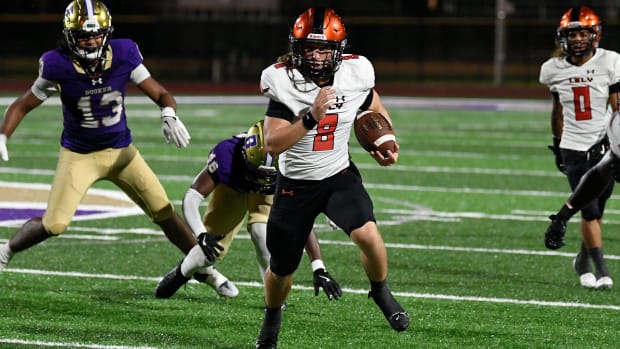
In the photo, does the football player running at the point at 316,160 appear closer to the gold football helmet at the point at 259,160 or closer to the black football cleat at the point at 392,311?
the black football cleat at the point at 392,311

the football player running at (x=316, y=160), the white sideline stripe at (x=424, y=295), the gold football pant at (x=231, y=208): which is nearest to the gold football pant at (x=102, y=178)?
the gold football pant at (x=231, y=208)

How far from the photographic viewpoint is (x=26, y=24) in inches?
1147

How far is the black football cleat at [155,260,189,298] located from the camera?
6211mm

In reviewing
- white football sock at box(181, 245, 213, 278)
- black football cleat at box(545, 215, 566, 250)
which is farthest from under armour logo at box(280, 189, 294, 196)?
black football cleat at box(545, 215, 566, 250)

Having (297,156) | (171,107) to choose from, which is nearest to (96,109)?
(171,107)

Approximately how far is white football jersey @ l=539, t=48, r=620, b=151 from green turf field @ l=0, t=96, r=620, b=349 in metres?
0.82

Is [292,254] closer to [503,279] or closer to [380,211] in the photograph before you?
[503,279]

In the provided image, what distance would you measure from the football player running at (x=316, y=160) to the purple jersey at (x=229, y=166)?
34.9 inches

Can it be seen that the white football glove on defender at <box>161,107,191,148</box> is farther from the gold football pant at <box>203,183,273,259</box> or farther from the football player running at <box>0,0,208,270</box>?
the gold football pant at <box>203,183,273,259</box>

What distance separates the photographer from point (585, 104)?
23.0ft

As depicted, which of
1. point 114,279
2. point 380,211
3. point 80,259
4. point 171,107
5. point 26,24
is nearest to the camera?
point 171,107

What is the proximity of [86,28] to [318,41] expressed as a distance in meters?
1.58

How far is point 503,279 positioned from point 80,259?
2.55m

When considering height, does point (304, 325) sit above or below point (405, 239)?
above
